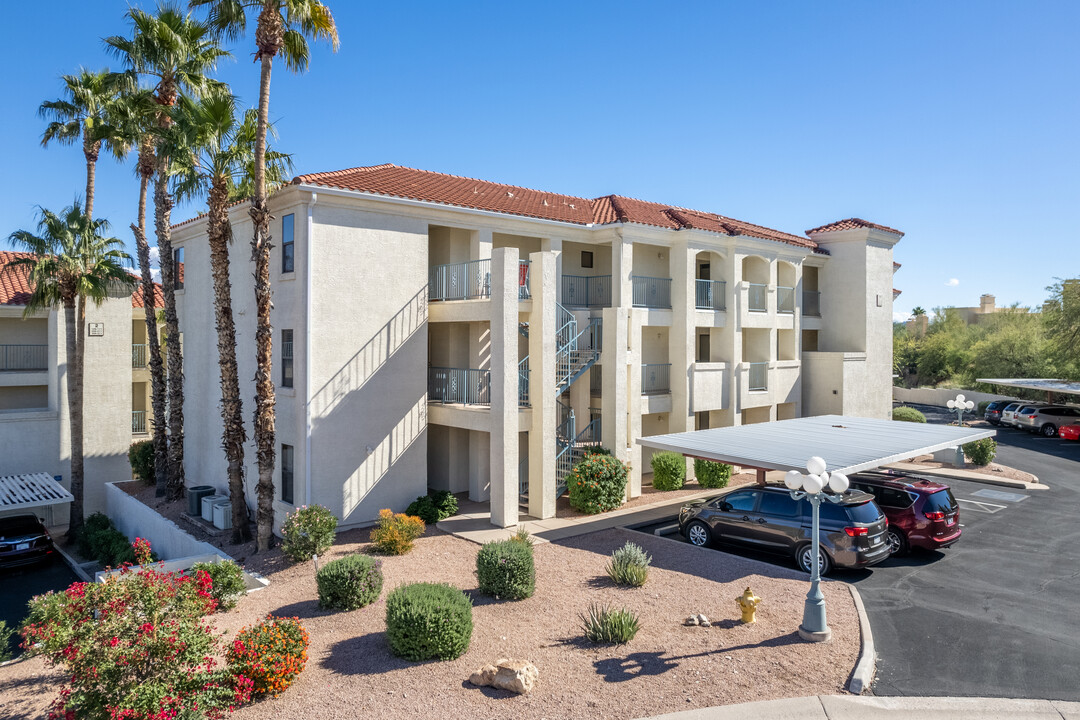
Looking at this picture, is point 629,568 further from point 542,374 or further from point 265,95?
point 265,95

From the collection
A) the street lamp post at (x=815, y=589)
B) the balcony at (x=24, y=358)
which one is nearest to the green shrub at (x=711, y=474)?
the street lamp post at (x=815, y=589)

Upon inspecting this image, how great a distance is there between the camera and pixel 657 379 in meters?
22.9

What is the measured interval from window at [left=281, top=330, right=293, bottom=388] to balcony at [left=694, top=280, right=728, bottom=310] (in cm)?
1351


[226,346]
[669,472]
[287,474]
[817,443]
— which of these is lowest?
[669,472]

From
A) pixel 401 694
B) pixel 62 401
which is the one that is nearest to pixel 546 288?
pixel 401 694

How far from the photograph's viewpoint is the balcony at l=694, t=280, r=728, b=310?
76.5ft

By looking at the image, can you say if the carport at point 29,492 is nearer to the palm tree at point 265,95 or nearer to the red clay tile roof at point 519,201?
the palm tree at point 265,95

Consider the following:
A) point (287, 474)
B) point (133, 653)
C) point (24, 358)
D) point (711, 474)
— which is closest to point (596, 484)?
point (711, 474)

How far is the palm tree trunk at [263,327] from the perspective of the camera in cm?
1480

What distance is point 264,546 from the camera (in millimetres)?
15836

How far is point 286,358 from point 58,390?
584 inches

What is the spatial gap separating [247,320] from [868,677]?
1753cm

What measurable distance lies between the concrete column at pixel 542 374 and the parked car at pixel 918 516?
766cm

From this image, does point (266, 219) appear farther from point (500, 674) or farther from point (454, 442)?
point (500, 674)
